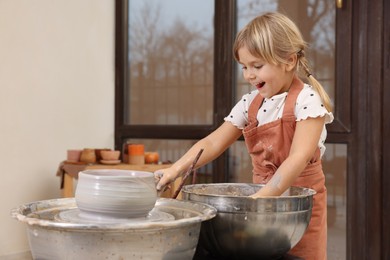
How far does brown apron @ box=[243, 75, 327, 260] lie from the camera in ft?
4.22

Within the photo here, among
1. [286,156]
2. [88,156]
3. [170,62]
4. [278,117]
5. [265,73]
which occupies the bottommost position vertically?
[88,156]

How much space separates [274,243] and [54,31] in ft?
8.46

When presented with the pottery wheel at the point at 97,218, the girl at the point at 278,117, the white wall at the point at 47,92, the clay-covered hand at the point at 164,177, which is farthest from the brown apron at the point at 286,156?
the white wall at the point at 47,92

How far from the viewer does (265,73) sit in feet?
4.15

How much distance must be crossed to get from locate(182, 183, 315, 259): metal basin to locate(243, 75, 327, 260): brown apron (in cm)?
33

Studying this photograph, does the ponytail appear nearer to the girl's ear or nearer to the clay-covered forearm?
the girl's ear

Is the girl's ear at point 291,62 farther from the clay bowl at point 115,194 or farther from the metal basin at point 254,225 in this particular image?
the clay bowl at point 115,194

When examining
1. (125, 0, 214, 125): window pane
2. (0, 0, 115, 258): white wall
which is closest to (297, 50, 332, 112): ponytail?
(125, 0, 214, 125): window pane

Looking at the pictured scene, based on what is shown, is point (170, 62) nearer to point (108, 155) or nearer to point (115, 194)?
point (108, 155)

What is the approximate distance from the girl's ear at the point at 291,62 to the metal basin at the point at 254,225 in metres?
0.45

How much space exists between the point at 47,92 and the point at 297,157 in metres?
2.30

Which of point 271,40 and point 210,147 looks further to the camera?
point 210,147

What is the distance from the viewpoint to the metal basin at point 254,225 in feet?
2.95

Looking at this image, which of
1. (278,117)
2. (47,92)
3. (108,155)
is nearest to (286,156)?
(278,117)
